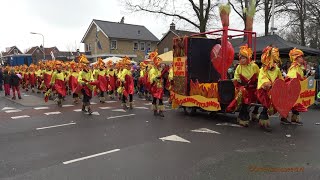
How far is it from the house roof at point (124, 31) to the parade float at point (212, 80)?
1433 inches

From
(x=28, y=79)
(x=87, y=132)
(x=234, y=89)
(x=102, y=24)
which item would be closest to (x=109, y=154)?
(x=87, y=132)

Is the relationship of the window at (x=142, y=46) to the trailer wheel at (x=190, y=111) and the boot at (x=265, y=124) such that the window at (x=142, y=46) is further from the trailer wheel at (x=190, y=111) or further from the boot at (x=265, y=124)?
the boot at (x=265, y=124)

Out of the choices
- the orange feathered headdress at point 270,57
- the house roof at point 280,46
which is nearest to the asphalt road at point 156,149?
the orange feathered headdress at point 270,57

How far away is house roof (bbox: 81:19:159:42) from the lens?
48.0 m

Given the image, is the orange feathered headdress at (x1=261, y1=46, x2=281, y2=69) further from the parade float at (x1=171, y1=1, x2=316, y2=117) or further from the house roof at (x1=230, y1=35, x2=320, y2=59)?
the house roof at (x1=230, y1=35, x2=320, y2=59)

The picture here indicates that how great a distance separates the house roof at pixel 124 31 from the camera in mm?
48031

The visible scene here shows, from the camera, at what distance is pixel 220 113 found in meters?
11.4

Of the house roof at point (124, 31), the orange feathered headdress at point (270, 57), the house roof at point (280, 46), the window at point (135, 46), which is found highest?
the house roof at point (124, 31)

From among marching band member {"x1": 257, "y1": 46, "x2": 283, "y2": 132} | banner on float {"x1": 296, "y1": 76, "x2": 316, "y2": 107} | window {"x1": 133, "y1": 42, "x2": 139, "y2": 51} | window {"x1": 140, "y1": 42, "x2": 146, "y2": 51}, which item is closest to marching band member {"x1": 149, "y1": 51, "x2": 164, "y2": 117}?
marching band member {"x1": 257, "y1": 46, "x2": 283, "y2": 132}

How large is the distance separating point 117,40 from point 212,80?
3731 centimetres

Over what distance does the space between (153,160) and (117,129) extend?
126 inches

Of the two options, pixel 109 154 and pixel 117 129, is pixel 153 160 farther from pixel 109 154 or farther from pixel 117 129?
pixel 117 129

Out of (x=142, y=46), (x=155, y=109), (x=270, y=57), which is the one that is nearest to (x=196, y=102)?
(x=155, y=109)

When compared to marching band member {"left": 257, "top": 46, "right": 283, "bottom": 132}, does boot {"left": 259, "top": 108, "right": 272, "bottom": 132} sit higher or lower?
lower
